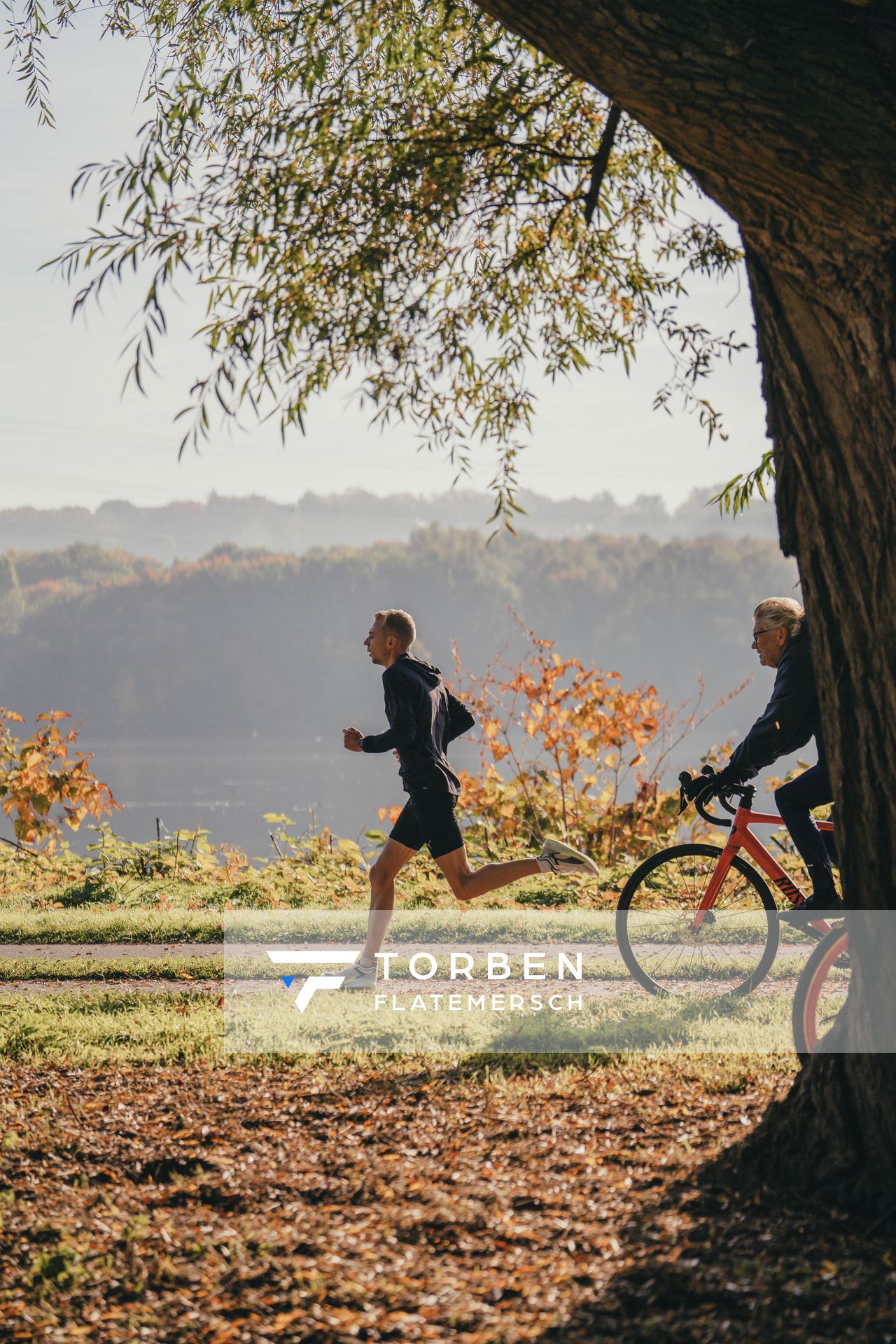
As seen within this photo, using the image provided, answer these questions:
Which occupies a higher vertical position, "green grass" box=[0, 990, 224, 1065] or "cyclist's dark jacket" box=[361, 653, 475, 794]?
"cyclist's dark jacket" box=[361, 653, 475, 794]

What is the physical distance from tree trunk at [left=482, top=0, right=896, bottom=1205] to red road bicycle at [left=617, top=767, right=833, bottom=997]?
2.36m

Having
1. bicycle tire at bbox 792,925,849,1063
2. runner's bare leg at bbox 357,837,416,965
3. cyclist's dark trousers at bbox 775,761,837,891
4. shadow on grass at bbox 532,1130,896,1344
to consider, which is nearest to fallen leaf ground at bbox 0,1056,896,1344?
shadow on grass at bbox 532,1130,896,1344

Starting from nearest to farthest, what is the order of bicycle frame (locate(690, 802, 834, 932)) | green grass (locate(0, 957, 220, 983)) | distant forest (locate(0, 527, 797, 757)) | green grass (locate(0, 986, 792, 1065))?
green grass (locate(0, 986, 792, 1065)) → bicycle frame (locate(690, 802, 834, 932)) → green grass (locate(0, 957, 220, 983)) → distant forest (locate(0, 527, 797, 757))

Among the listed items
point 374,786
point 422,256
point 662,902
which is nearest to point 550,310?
point 422,256

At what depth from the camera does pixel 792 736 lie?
518cm

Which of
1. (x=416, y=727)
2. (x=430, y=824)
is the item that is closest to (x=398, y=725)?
(x=416, y=727)

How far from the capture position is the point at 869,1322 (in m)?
2.59

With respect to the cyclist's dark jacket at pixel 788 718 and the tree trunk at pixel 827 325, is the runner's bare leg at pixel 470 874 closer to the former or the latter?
the cyclist's dark jacket at pixel 788 718

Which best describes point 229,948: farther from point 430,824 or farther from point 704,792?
point 704,792

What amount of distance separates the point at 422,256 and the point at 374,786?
82987 millimetres

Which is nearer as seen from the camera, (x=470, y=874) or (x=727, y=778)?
(x=727, y=778)

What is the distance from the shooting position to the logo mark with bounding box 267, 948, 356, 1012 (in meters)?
5.86

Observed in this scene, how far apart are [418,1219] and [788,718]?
287cm

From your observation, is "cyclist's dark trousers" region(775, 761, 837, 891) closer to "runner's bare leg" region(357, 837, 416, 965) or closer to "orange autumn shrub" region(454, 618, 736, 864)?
"runner's bare leg" region(357, 837, 416, 965)
